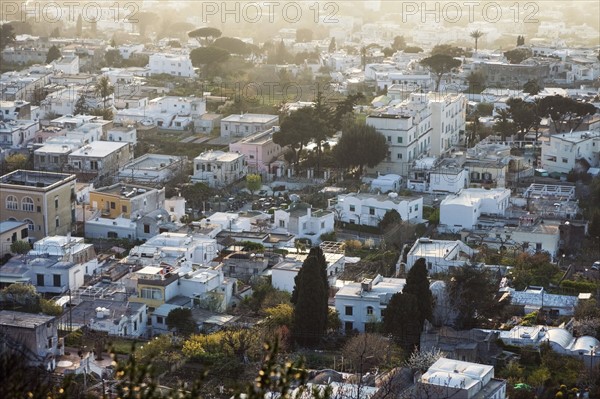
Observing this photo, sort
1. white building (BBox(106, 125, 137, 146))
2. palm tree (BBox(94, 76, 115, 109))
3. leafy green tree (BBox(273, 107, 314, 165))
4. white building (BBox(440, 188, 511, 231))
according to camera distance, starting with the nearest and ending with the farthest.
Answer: white building (BBox(440, 188, 511, 231)), leafy green tree (BBox(273, 107, 314, 165)), white building (BBox(106, 125, 137, 146)), palm tree (BBox(94, 76, 115, 109))

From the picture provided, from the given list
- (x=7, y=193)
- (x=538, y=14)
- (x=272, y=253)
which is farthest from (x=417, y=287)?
(x=538, y=14)

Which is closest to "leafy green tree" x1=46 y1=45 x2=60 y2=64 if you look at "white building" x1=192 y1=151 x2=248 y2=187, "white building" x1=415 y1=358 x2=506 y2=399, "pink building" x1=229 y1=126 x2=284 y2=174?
"pink building" x1=229 y1=126 x2=284 y2=174

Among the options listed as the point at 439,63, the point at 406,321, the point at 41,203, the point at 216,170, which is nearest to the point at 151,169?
the point at 216,170

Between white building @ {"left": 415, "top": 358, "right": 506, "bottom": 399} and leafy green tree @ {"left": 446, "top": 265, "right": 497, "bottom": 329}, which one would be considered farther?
leafy green tree @ {"left": 446, "top": 265, "right": 497, "bottom": 329}

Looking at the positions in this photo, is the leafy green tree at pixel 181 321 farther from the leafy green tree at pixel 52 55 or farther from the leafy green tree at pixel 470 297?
the leafy green tree at pixel 52 55

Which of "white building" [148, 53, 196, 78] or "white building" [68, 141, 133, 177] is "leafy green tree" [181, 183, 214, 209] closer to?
"white building" [68, 141, 133, 177]

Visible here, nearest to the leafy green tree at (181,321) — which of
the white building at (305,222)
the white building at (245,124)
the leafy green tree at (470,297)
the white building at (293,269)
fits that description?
the white building at (293,269)
